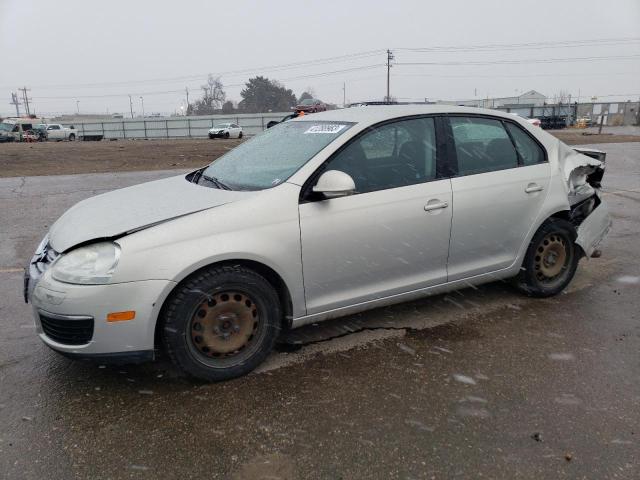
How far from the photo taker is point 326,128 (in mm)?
3680

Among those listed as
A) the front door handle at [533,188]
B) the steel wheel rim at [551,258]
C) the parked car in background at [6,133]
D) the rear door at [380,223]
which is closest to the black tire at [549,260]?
the steel wheel rim at [551,258]

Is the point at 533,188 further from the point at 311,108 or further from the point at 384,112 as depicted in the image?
the point at 311,108

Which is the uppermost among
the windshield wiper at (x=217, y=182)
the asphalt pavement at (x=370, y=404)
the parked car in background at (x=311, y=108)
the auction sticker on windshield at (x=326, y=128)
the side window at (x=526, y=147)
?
the parked car in background at (x=311, y=108)

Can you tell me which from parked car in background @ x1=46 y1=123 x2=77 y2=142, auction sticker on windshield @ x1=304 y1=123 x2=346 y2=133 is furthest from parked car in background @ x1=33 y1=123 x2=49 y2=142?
auction sticker on windshield @ x1=304 y1=123 x2=346 y2=133

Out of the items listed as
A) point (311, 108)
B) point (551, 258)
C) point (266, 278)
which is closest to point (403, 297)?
Answer: point (266, 278)

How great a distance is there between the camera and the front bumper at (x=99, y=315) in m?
2.72

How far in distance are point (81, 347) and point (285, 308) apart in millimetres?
1176

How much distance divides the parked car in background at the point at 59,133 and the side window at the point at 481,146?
1965 inches

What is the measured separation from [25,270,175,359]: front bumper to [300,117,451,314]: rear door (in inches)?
37.4

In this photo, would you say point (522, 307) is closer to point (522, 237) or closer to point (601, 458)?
point (522, 237)

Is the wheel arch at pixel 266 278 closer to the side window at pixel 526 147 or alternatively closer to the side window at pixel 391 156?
the side window at pixel 391 156

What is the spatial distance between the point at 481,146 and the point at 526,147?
19.2 inches

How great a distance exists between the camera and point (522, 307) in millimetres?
4219

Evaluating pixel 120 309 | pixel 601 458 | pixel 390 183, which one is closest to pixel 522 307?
pixel 390 183
